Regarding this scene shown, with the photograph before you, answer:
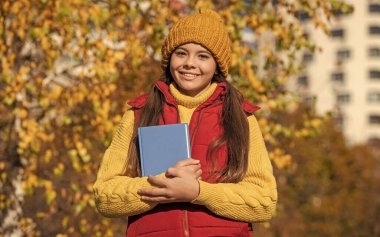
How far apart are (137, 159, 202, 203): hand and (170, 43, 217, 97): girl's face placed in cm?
50

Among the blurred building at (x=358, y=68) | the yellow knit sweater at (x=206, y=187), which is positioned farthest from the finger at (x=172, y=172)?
the blurred building at (x=358, y=68)

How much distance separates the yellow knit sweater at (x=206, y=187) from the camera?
364 centimetres

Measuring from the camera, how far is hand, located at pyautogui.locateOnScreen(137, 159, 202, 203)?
11.6ft

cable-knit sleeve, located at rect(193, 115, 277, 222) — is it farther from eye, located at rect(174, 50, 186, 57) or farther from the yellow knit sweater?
eye, located at rect(174, 50, 186, 57)

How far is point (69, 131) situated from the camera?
8961 millimetres

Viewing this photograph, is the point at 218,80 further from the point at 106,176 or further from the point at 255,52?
the point at 255,52

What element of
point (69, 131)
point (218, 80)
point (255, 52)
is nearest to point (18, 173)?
point (69, 131)

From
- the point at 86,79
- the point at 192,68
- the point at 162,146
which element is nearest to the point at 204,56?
the point at 192,68

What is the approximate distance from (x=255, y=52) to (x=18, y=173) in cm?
290

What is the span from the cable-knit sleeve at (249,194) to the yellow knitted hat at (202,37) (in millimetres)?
456

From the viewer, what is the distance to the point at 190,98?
3898 mm

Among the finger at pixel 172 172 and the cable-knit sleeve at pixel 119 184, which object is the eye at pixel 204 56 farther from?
the finger at pixel 172 172

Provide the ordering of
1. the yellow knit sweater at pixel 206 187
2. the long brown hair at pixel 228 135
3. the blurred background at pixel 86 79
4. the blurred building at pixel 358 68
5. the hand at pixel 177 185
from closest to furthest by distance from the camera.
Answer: the hand at pixel 177 185 < the yellow knit sweater at pixel 206 187 < the long brown hair at pixel 228 135 < the blurred background at pixel 86 79 < the blurred building at pixel 358 68

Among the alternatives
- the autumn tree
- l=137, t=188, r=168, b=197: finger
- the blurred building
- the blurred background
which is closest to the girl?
l=137, t=188, r=168, b=197: finger
